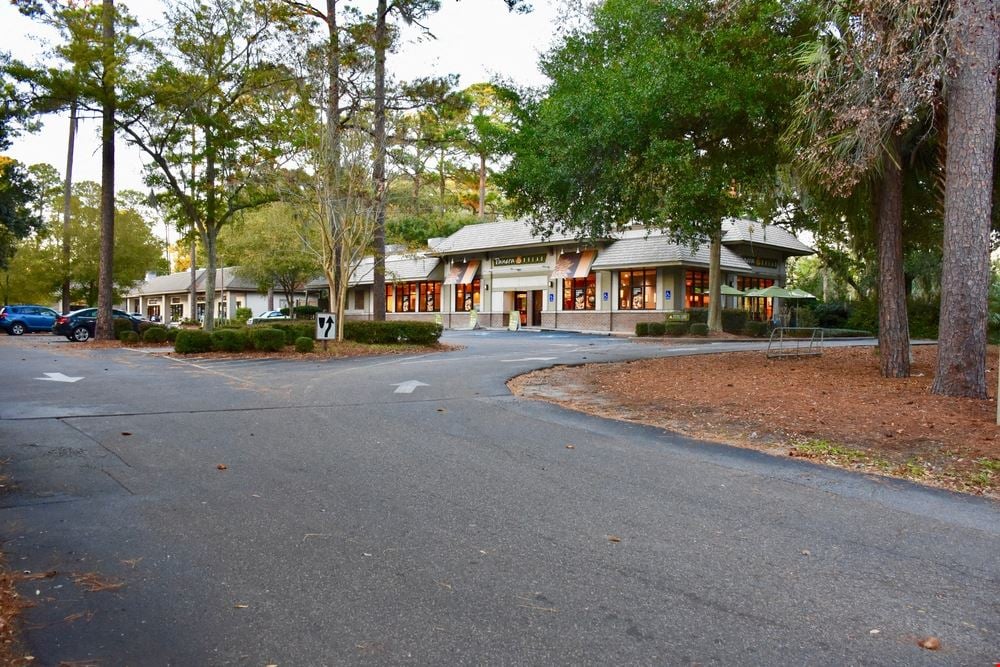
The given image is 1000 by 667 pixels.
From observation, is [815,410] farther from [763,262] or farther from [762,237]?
[763,262]

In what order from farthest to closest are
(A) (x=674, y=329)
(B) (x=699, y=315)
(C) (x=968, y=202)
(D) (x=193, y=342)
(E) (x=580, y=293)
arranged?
(E) (x=580, y=293) < (B) (x=699, y=315) < (A) (x=674, y=329) < (D) (x=193, y=342) < (C) (x=968, y=202)

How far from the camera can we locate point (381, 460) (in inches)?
260

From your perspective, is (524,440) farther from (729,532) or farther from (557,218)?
(557,218)

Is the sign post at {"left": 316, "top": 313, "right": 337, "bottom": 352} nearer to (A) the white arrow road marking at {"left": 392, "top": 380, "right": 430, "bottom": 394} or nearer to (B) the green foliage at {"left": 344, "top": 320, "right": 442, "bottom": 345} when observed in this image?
(B) the green foliage at {"left": 344, "top": 320, "right": 442, "bottom": 345}

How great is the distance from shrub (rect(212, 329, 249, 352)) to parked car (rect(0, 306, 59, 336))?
23.1 metres

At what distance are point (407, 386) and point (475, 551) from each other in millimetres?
8294

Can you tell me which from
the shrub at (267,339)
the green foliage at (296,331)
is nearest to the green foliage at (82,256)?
the green foliage at (296,331)

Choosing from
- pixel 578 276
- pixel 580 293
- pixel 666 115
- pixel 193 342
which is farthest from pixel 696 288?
pixel 193 342

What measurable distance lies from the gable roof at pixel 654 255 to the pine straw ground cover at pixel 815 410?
19707mm

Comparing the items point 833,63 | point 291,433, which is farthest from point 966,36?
point 291,433

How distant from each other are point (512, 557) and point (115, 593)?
2.17 meters

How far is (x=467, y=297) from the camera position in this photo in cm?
4666

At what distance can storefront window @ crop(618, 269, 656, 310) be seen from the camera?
36906 mm

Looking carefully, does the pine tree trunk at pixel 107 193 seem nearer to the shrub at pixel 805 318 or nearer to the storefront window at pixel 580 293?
the storefront window at pixel 580 293
